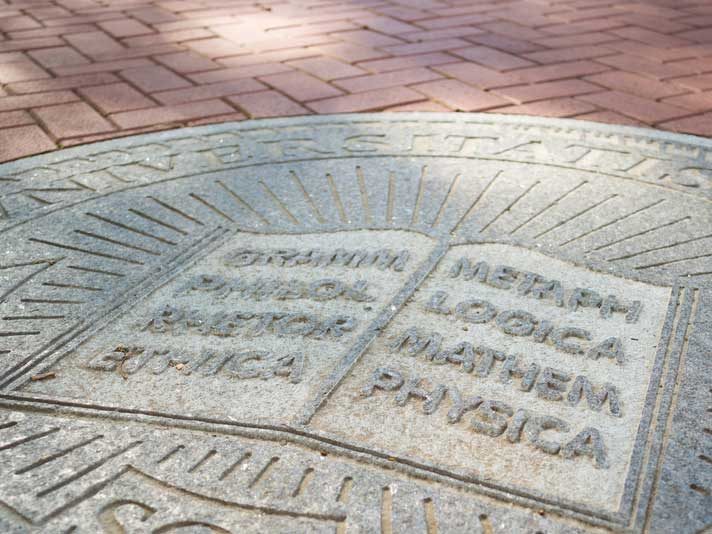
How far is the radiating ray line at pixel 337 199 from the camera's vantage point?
219 centimetres

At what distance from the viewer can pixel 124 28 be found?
13.7 feet

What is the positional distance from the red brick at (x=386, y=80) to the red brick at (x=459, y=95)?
0.26 ft

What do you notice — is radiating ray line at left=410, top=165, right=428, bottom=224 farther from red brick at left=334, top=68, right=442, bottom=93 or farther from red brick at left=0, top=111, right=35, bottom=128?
red brick at left=0, top=111, right=35, bottom=128

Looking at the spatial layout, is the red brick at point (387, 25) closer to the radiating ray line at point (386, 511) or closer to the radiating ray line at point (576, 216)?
the radiating ray line at point (576, 216)

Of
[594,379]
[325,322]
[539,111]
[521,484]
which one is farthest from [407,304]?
[539,111]

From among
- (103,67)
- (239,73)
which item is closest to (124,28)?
(103,67)

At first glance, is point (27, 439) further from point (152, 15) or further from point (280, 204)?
point (152, 15)

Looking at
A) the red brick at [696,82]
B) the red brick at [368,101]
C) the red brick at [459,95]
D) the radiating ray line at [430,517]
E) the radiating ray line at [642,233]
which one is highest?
the red brick at [696,82]

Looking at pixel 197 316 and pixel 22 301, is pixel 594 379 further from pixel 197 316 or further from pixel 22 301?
pixel 22 301

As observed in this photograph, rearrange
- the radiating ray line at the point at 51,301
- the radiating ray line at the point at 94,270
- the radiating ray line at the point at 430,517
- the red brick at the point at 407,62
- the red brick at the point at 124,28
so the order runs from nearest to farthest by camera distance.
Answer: the radiating ray line at the point at 430,517
the radiating ray line at the point at 51,301
the radiating ray line at the point at 94,270
the red brick at the point at 407,62
the red brick at the point at 124,28

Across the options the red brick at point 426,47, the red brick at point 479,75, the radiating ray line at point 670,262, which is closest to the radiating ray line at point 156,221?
the radiating ray line at point 670,262

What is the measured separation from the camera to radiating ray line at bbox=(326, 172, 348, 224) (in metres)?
2.19

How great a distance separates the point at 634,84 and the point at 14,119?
2525 mm

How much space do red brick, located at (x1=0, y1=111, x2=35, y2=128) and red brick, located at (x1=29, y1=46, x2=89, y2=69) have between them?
65 cm
